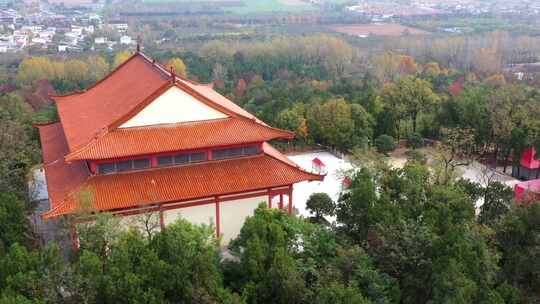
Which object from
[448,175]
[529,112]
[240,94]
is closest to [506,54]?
[240,94]

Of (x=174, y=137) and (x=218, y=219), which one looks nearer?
(x=174, y=137)

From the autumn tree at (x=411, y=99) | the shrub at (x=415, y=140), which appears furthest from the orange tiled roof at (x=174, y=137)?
the autumn tree at (x=411, y=99)

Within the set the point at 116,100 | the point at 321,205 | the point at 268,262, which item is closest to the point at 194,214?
the point at 268,262

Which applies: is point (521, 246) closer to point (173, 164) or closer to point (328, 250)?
point (328, 250)

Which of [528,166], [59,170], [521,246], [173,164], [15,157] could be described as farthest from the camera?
[528,166]

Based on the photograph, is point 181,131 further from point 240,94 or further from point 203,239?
point 240,94

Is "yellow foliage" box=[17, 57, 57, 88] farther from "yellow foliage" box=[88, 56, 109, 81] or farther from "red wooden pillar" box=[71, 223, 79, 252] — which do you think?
"red wooden pillar" box=[71, 223, 79, 252]
